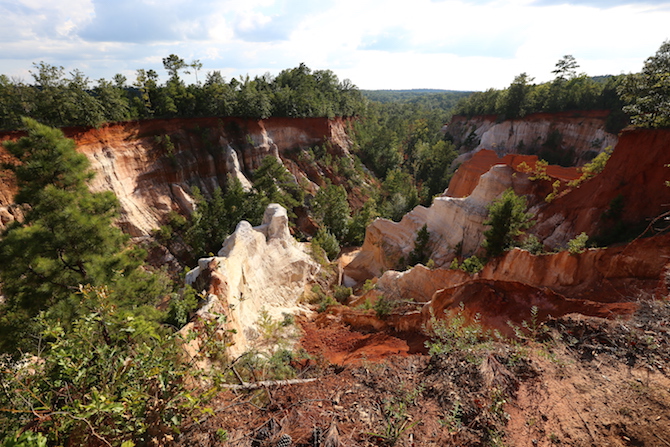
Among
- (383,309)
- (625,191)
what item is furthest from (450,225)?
(383,309)

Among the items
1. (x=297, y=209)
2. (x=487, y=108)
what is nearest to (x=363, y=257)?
(x=297, y=209)

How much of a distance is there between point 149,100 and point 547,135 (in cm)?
5100

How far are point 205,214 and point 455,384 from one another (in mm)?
25379

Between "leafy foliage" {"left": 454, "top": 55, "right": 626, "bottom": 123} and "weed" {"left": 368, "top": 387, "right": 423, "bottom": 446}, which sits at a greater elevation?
"leafy foliage" {"left": 454, "top": 55, "right": 626, "bottom": 123}

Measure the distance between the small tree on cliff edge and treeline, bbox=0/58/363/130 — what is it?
22069mm

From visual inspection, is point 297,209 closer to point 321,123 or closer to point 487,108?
point 321,123

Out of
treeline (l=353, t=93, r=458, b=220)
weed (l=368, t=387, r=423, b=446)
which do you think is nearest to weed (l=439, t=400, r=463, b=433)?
weed (l=368, t=387, r=423, b=446)

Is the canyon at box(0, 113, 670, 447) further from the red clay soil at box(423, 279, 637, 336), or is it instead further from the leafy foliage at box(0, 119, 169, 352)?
the leafy foliage at box(0, 119, 169, 352)

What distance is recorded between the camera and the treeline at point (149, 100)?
21.6m

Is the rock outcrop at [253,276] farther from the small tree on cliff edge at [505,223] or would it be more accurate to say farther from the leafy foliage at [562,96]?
the leafy foliage at [562,96]

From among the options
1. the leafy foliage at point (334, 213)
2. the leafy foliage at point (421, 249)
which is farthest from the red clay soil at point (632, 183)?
the leafy foliage at point (334, 213)

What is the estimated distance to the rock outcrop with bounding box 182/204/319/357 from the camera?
10.2 metres

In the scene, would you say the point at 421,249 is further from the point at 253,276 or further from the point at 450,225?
the point at 253,276

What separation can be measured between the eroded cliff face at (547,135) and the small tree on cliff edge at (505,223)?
34989mm
